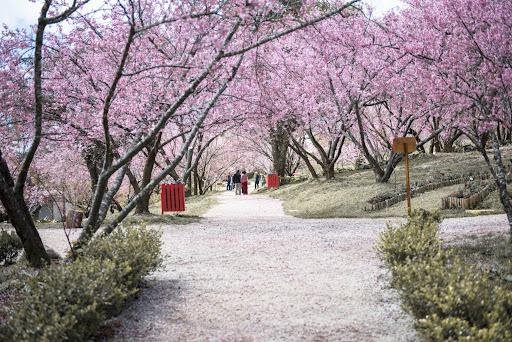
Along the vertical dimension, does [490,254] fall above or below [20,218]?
below

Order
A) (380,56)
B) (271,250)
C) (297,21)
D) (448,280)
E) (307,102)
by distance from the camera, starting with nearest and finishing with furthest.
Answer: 1. (448,280)
2. (297,21)
3. (271,250)
4. (380,56)
5. (307,102)

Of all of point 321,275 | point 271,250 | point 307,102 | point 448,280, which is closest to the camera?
point 448,280

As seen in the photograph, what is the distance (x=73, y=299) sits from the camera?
4152 millimetres

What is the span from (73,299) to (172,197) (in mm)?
11872

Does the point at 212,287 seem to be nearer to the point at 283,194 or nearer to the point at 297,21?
the point at 297,21

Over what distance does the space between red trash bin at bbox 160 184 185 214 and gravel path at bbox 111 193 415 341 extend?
6503mm

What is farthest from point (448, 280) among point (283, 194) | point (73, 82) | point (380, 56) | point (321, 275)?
point (283, 194)

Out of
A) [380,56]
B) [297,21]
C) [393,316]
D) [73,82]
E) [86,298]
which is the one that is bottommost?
[393,316]

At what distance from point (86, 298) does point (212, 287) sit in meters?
2.21

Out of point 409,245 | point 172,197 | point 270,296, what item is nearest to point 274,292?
point 270,296

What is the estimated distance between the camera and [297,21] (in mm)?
6148

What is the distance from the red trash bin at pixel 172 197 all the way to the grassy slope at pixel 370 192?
12.0 ft

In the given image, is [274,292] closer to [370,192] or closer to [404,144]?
[404,144]

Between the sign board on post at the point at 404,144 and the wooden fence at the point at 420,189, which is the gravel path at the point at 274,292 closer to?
the sign board on post at the point at 404,144
